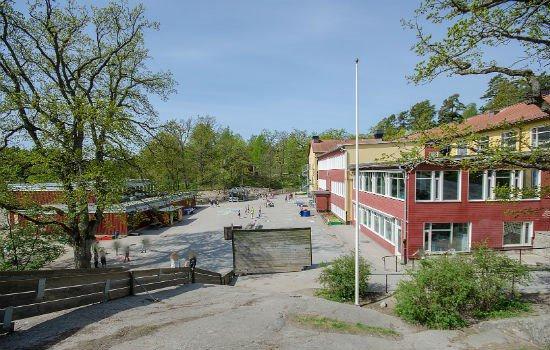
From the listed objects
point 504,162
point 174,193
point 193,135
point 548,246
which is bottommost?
point 548,246

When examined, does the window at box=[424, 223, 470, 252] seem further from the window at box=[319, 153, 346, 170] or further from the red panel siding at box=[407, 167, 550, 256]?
the window at box=[319, 153, 346, 170]

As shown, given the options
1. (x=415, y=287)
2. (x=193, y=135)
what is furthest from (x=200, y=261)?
(x=193, y=135)

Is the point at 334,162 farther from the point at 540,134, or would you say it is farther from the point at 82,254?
the point at 82,254

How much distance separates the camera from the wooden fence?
24.5 ft

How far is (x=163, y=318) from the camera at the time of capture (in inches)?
367

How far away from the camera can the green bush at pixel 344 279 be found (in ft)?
51.3

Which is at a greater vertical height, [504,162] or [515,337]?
[504,162]

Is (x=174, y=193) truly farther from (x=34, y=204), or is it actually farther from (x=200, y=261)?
(x=34, y=204)

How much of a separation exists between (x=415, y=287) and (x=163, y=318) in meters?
7.73

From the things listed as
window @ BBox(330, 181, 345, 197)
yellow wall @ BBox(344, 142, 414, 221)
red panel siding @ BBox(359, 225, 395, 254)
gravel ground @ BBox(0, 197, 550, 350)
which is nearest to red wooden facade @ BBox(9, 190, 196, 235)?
gravel ground @ BBox(0, 197, 550, 350)

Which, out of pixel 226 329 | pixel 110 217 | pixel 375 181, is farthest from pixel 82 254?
pixel 375 181

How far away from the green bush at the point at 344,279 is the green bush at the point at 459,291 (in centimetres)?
285

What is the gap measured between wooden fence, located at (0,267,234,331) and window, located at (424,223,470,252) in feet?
50.4

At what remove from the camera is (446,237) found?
21828 mm
